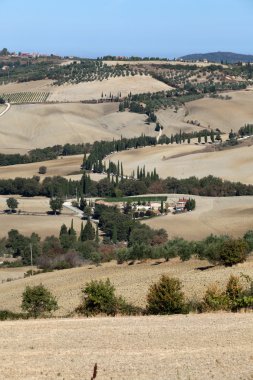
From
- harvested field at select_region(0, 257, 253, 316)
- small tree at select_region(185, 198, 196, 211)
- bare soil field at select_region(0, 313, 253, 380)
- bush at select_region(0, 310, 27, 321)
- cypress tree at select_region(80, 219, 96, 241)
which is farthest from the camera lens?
small tree at select_region(185, 198, 196, 211)

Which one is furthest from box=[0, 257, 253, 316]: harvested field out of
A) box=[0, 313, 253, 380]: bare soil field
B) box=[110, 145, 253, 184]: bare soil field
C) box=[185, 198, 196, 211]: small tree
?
box=[110, 145, 253, 184]: bare soil field

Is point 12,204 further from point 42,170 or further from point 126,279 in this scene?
point 126,279

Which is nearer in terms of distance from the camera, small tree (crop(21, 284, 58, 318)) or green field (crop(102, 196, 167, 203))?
small tree (crop(21, 284, 58, 318))

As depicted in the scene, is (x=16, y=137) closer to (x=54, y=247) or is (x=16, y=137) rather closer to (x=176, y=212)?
(x=176, y=212)

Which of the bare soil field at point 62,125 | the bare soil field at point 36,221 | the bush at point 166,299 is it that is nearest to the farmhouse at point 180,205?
the bare soil field at point 36,221

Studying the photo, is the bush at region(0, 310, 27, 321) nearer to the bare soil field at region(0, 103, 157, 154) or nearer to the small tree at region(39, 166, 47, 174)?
the small tree at region(39, 166, 47, 174)

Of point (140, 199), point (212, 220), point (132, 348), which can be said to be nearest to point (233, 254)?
point (132, 348)

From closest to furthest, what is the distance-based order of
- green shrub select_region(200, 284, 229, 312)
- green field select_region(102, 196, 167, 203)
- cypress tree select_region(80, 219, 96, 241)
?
1. green shrub select_region(200, 284, 229, 312)
2. cypress tree select_region(80, 219, 96, 241)
3. green field select_region(102, 196, 167, 203)
